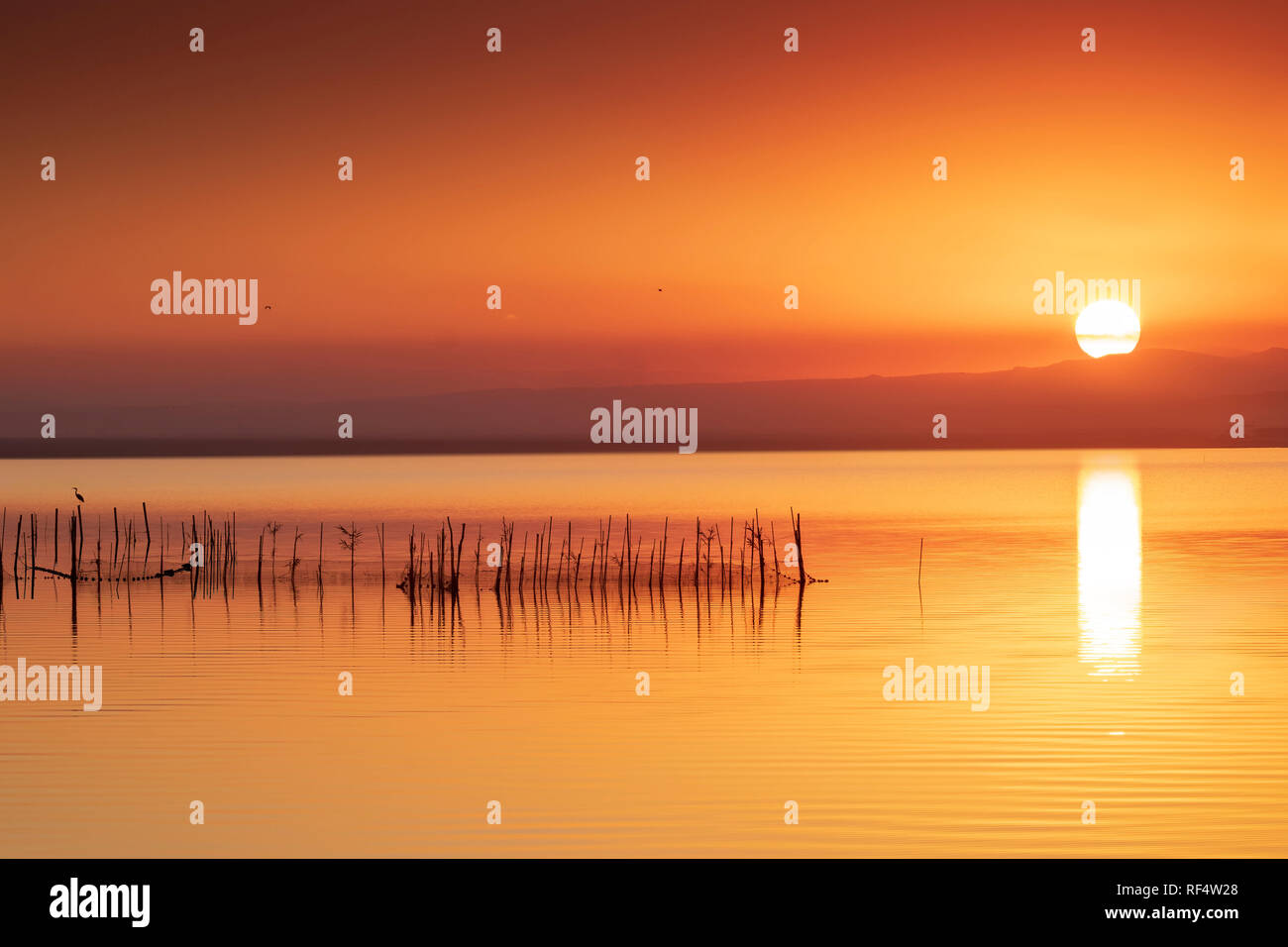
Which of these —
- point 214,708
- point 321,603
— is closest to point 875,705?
point 214,708

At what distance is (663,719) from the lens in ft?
64.0

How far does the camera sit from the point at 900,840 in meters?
13.5

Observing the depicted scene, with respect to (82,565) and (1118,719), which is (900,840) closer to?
(1118,719)

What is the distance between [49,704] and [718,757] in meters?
8.88

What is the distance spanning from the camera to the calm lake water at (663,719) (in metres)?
14.0

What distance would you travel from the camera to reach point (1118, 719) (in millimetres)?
19094

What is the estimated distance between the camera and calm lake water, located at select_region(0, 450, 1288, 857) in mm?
13969
